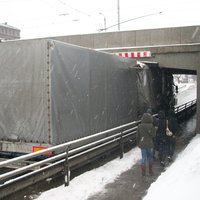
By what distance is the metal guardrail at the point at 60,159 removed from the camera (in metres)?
6.04

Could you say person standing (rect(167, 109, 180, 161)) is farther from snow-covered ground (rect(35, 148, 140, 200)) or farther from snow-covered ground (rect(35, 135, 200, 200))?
snow-covered ground (rect(35, 135, 200, 200))

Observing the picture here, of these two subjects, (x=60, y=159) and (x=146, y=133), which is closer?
(x=60, y=159)

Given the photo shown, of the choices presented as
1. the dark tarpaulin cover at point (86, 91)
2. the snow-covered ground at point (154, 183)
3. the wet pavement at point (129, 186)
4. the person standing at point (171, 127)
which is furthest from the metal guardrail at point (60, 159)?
the person standing at point (171, 127)

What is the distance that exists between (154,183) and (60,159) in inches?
90.6

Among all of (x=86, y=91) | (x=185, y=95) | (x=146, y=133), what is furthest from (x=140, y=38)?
(x=185, y=95)

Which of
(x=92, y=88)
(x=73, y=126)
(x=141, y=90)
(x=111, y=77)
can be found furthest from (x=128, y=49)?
(x=73, y=126)

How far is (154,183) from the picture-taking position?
6828 millimetres

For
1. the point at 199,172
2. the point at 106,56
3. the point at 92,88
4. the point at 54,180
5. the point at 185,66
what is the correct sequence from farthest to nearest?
the point at 185,66 → the point at 106,56 → the point at 92,88 → the point at 54,180 → the point at 199,172

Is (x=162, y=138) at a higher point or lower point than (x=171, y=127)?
lower

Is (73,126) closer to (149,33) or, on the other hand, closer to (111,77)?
(111,77)

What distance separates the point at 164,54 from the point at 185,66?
1163 millimetres

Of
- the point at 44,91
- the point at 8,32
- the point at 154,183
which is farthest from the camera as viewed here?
the point at 8,32

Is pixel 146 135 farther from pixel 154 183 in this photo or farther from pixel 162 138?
pixel 154 183

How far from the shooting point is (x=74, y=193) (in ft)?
23.1
